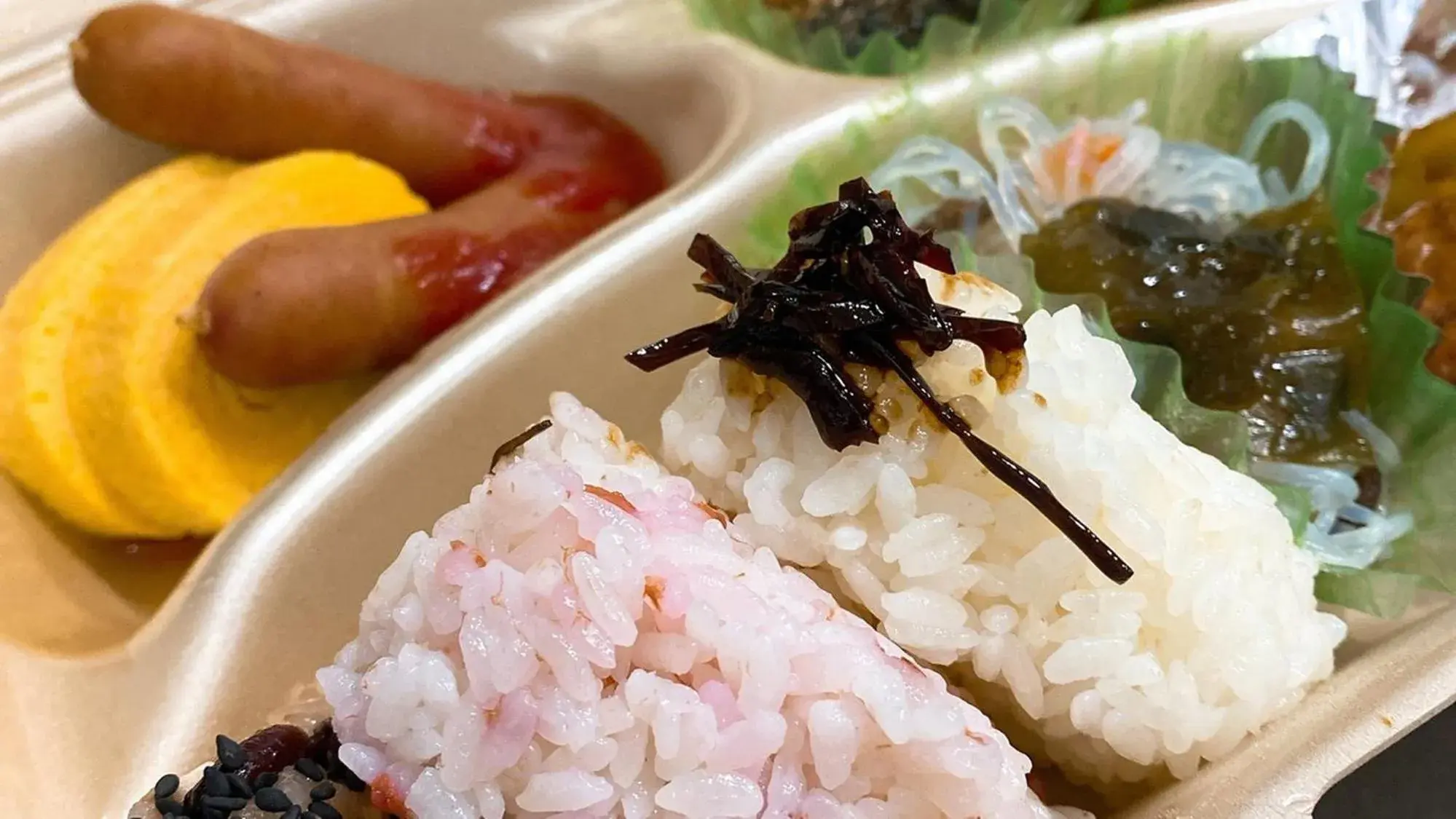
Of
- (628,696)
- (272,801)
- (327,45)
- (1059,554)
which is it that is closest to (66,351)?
(327,45)

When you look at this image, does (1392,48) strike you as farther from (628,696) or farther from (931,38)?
(628,696)

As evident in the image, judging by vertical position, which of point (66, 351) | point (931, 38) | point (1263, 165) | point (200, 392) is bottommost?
point (1263, 165)

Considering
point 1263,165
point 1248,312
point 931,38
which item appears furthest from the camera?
point 931,38

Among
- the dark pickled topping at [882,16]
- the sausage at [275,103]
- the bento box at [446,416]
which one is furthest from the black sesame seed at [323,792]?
the dark pickled topping at [882,16]

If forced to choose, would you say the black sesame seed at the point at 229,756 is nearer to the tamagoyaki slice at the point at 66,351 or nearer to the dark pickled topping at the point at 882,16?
the tamagoyaki slice at the point at 66,351

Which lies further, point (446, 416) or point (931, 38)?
point (931, 38)

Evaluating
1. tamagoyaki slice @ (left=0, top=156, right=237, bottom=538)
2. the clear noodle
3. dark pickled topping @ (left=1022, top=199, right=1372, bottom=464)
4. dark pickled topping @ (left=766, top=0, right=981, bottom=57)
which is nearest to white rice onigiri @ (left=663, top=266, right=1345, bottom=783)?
dark pickled topping @ (left=1022, top=199, right=1372, bottom=464)
